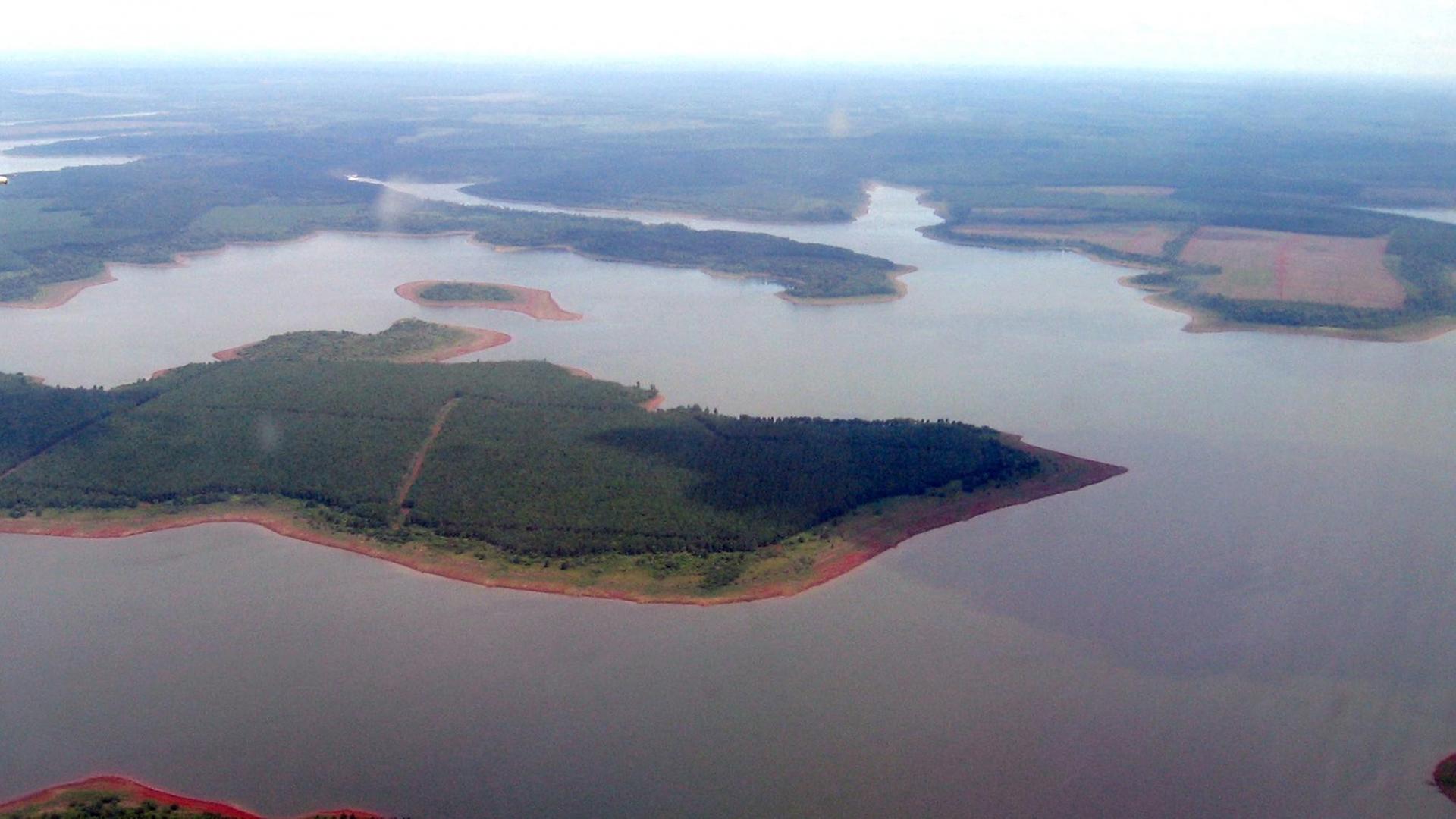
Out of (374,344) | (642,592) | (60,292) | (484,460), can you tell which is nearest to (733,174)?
(60,292)

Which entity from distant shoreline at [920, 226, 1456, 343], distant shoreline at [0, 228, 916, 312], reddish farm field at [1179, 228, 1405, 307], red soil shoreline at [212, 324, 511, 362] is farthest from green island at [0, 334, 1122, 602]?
reddish farm field at [1179, 228, 1405, 307]

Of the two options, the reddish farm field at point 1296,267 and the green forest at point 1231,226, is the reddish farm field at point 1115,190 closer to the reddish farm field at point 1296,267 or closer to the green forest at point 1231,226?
the green forest at point 1231,226

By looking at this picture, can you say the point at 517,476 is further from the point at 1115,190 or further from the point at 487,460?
the point at 1115,190

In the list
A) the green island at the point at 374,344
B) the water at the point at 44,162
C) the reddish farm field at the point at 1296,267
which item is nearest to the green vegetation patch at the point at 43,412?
the green island at the point at 374,344

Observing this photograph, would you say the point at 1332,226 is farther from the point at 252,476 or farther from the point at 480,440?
the point at 252,476

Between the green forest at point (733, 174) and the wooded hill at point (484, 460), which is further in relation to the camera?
the green forest at point (733, 174)
